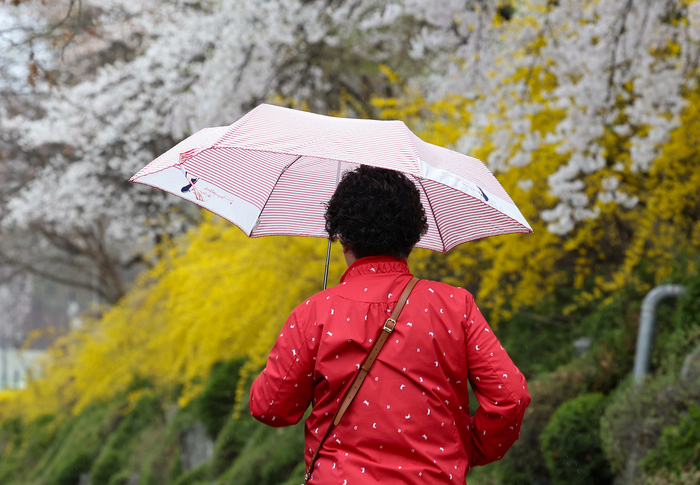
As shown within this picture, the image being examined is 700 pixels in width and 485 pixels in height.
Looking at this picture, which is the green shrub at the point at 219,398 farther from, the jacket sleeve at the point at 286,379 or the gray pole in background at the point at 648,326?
the jacket sleeve at the point at 286,379

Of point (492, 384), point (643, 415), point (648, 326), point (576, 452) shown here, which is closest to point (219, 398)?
point (576, 452)

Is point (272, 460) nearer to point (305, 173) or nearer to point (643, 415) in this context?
point (643, 415)

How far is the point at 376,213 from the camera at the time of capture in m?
1.75

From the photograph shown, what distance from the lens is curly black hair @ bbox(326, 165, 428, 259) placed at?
1749mm

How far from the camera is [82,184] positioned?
8.61 m

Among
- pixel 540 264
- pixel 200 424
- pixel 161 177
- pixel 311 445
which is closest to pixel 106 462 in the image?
pixel 200 424

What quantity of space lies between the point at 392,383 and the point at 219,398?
677 cm

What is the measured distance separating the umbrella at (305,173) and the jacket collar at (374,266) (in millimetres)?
241

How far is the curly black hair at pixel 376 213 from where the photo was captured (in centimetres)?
175

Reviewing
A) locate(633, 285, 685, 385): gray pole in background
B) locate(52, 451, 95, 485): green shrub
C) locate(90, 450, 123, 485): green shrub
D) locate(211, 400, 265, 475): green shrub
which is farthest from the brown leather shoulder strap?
locate(52, 451, 95, 485): green shrub

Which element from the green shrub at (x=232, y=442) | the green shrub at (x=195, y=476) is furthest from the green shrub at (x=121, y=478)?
the green shrub at (x=232, y=442)

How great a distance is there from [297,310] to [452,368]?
0.40 meters

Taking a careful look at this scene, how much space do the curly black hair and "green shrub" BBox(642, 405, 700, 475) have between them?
212 cm

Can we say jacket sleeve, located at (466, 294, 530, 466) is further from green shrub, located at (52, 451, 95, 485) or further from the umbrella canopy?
green shrub, located at (52, 451, 95, 485)
